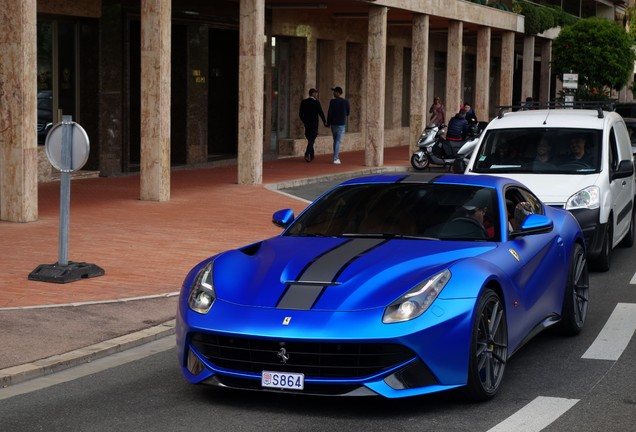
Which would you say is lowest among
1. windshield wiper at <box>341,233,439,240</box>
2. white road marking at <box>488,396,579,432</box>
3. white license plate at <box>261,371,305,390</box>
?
white road marking at <box>488,396,579,432</box>

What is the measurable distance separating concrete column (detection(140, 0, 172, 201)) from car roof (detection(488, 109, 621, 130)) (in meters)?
6.97

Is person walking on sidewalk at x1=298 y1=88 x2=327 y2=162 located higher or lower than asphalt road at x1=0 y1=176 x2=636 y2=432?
higher

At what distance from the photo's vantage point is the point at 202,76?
93.5ft

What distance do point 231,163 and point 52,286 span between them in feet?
62.7

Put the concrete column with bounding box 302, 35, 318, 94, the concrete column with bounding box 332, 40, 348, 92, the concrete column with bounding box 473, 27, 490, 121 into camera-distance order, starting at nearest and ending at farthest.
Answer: the concrete column with bounding box 302, 35, 318, 94
the concrete column with bounding box 332, 40, 348, 92
the concrete column with bounding box 473, 27, 490, 121

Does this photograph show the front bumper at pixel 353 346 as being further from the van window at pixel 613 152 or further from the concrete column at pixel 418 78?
the concrete column at pixel 418 78

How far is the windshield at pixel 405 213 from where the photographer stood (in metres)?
7.98

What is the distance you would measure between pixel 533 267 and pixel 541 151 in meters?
6.00

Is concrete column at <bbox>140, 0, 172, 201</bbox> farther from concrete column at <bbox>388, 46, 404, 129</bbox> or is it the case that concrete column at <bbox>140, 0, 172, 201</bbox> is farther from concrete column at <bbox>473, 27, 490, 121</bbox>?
concrete column at <bbox>388, 46, 404, 129</bbox>

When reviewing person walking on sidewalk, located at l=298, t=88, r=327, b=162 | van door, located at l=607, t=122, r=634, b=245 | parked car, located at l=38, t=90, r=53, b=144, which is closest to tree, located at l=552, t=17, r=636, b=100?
person walking on sidewalk, located at l=298, t=88, r=327, b=162

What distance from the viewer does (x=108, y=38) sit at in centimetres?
2428

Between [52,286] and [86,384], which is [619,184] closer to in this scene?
[52,286]

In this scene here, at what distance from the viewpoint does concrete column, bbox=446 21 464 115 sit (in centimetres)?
3650

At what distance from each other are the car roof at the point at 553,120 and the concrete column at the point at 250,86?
9094 millimetres
